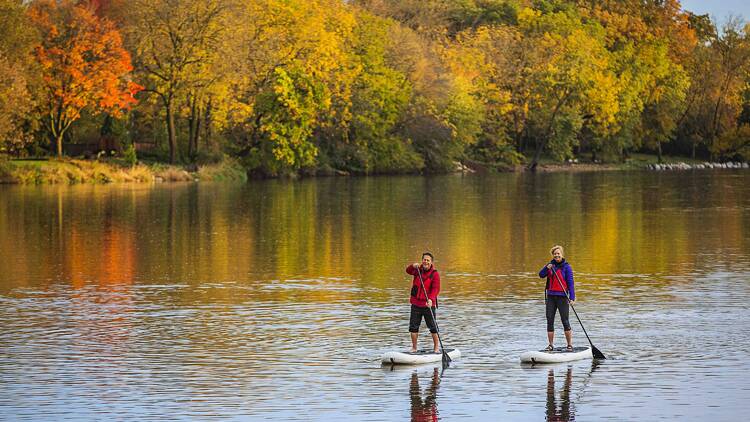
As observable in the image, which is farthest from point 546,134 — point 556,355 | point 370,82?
point 556,355

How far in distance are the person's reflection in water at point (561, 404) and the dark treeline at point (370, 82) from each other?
192 feet

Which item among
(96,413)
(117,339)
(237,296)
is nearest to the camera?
(96,413)

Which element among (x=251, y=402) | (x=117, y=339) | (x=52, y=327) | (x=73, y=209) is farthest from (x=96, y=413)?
(x=73, y=209)

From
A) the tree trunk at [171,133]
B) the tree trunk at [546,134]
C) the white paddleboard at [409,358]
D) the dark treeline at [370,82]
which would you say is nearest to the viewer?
the white paddleboard at [409,358]

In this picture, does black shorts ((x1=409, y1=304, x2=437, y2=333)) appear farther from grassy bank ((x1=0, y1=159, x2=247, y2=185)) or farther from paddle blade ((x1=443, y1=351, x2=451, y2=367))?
grassy bank ((x1=0, y1=159, x2=247, y2=185))

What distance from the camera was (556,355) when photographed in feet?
61.9

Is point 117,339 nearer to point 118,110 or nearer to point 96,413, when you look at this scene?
point 96,413

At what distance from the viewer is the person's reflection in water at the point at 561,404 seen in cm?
1544

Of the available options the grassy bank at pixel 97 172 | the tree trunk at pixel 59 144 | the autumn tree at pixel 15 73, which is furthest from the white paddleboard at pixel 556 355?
the tree trunk at pixel 59 144

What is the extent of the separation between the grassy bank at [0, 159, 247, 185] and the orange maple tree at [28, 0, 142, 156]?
313 centimetres

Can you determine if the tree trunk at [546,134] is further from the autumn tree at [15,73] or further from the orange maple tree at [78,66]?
the autumn tree at [15,73]

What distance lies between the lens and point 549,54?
11688 centimetres

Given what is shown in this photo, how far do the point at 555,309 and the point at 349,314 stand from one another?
230 inches

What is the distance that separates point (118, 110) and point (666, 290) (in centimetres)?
5821
